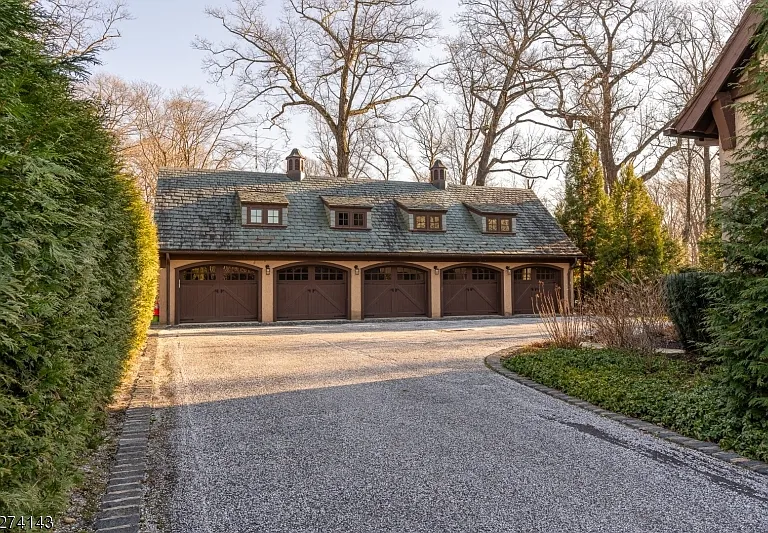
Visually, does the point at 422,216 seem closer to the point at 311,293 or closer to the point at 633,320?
the point at 311,293

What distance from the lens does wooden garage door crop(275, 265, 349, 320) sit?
58.5 ft

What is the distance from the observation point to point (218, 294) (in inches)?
676

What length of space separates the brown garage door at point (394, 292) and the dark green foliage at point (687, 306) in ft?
35.9

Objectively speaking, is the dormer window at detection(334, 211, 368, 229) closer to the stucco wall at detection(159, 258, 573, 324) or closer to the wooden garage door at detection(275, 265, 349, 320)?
the stucco wall at detection(159, 258, 573, 324)

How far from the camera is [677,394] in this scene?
555cm

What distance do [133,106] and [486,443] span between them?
25.0 meters

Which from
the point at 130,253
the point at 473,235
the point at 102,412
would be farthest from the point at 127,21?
the point at 102,412

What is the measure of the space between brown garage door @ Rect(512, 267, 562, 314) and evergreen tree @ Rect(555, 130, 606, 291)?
2.16 meters

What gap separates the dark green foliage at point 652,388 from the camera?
464cm

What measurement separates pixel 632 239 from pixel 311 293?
1265 centimetres

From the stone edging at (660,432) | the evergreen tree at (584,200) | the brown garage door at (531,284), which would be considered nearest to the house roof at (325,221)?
the brown garage door at (531,284)

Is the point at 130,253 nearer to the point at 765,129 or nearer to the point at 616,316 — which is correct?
the point at 765,129

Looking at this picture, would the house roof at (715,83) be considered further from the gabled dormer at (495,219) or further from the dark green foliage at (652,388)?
the gabled dormer at (495,219)

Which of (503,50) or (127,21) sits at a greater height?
(503,50)
